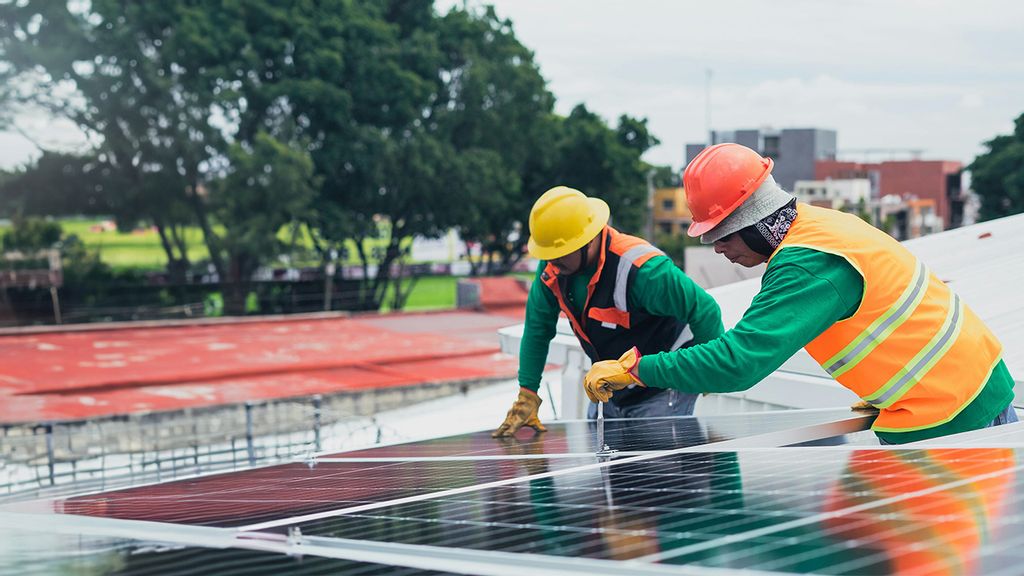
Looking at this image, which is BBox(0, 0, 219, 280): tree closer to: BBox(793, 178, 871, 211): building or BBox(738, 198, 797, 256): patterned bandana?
BBox(738, 198, 797, 256): patterned bandana

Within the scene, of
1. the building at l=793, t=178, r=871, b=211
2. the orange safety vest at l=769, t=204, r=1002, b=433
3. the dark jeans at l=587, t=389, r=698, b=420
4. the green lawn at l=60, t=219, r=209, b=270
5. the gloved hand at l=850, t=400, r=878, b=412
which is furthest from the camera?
the building at l=793, t=178, r=871, b=211

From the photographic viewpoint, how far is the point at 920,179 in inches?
3137

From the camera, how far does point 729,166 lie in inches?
133

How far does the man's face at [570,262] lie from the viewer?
210 inches

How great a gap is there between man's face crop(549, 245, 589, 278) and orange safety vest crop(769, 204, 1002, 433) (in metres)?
2.07

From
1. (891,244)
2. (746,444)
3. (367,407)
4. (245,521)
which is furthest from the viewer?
(367,407)

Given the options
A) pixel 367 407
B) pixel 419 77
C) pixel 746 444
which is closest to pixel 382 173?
pixel 419 77

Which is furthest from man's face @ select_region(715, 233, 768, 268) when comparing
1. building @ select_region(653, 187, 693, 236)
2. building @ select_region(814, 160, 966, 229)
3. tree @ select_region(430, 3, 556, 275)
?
building @ select_region(814, 160, 966, 229)

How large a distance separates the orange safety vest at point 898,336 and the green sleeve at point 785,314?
5 centimetres

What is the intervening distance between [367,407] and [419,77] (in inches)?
852

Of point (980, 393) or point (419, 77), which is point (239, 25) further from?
point (980, 393)

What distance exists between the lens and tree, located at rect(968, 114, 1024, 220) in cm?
5103

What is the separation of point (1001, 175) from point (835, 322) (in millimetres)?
56061

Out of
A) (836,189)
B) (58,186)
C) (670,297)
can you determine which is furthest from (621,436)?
(836,189)
